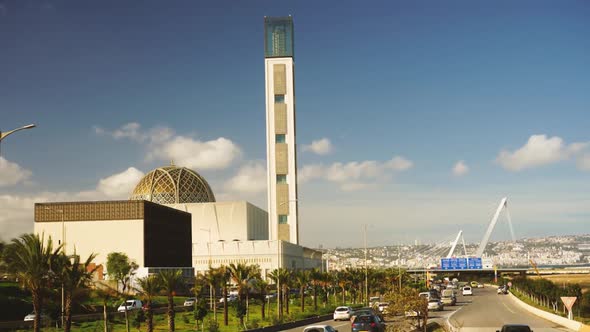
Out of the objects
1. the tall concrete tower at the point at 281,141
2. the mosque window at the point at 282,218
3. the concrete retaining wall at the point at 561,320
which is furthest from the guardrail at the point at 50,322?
the mosque window at the point at 282,218

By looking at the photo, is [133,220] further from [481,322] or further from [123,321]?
[481,322]

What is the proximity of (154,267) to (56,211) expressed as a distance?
1721 centimetres

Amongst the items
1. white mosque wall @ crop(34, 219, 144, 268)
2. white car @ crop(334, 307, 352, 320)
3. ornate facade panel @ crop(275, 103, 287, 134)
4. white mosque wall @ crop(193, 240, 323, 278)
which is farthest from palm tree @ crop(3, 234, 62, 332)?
ornate facade panel @ crop(275, 103, 287, 134)

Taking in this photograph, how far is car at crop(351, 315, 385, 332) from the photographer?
114 ft

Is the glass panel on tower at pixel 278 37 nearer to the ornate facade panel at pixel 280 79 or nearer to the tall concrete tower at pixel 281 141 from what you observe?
the tall concrete tower at pixel 281 141

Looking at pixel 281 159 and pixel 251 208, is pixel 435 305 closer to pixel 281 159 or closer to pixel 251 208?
pixel 281 159

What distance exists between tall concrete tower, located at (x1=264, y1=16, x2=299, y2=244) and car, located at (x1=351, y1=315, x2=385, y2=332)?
10839cm

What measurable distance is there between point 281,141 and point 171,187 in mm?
27315

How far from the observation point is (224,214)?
152375 mm

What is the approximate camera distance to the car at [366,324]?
34.8m

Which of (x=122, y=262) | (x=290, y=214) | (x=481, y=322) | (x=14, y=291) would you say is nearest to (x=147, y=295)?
(x=481, y=322)

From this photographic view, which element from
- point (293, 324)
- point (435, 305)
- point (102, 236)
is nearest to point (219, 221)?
point (102, 236)

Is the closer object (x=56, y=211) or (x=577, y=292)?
(x=577, y=292)

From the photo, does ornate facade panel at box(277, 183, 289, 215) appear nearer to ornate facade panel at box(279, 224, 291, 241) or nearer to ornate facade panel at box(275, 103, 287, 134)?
ornate facade panel at box(279, 224, 291, 241)
